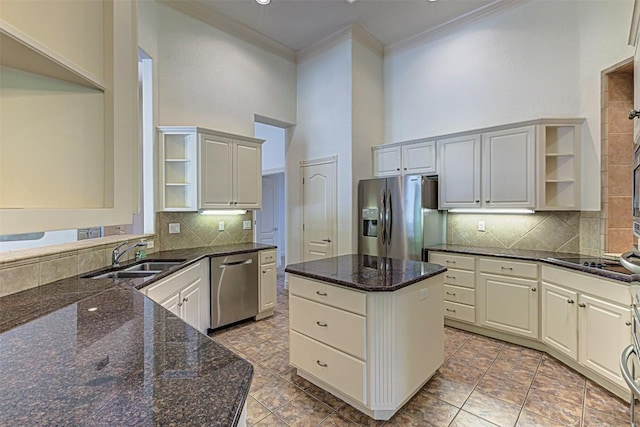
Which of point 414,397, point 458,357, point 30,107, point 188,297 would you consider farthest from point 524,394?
point 30,107

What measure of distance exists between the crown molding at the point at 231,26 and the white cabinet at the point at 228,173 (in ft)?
5.10

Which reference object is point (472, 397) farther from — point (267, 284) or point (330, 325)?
point (267, 284)

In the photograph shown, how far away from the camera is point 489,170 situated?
3467 millimetres

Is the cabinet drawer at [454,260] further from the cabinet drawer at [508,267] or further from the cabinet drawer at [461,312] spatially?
the cabinet drawer at [461,312]

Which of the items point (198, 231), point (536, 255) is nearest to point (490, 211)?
point (536, 255)

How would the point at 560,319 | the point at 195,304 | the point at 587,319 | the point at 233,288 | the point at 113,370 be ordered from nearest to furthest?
the point at 113,370 → the point at 587,319 → the point at 560,319 → the point at 195,304 → the point at 233,288

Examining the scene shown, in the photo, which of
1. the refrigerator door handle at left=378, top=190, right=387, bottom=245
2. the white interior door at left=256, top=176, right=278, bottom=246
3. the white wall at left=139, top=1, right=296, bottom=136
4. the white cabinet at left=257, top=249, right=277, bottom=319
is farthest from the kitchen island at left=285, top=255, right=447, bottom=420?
the white interior door at left=256, top=176, right=278, bottom=246

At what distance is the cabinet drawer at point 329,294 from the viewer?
2.00m

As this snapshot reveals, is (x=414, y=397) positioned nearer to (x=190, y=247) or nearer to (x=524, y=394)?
(x=524, y=394)

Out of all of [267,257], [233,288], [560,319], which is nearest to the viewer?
[560,319]

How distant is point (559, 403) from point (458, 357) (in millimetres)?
780

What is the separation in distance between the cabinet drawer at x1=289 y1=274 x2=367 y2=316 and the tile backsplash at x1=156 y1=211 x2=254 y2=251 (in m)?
1.87

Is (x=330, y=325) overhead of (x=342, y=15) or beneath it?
beneath

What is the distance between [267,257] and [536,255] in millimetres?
2906
